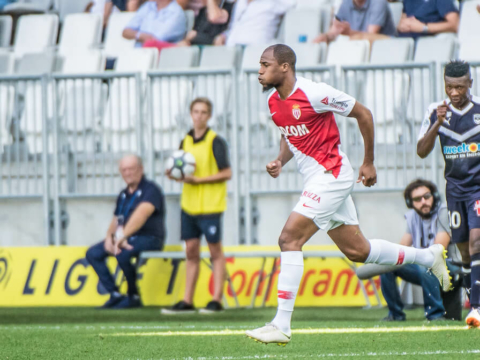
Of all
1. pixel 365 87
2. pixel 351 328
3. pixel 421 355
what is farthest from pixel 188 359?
pixel 365 87

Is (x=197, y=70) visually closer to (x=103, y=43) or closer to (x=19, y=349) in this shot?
(x=103, y=43)

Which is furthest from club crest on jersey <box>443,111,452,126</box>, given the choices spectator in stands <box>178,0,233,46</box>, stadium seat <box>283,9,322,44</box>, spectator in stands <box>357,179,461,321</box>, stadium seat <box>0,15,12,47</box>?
stadium seat <box>0,15,12,47</box>

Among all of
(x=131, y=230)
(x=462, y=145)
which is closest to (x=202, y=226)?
(x=131, y=230)

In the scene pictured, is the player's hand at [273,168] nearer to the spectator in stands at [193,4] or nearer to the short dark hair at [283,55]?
the short dark hair at [283,55]

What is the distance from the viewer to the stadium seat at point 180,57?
12781mm

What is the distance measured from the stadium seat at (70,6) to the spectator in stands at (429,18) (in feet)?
20.1

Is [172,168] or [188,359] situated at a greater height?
[172,168]

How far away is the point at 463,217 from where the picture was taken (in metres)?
7.66

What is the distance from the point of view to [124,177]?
1109 cm

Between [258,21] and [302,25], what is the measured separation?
627 mm

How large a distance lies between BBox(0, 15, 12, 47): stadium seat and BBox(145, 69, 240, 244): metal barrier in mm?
4512

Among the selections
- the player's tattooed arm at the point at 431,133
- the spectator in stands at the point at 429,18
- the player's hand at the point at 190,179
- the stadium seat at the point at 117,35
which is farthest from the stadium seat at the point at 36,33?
the player's tattooed arm at the point at 431,133

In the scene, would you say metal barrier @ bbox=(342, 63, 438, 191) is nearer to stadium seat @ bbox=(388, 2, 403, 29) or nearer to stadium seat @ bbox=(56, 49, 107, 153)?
stadium seat @ bbox=(388, 2, 403, 29)

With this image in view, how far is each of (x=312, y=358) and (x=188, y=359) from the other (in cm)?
72
